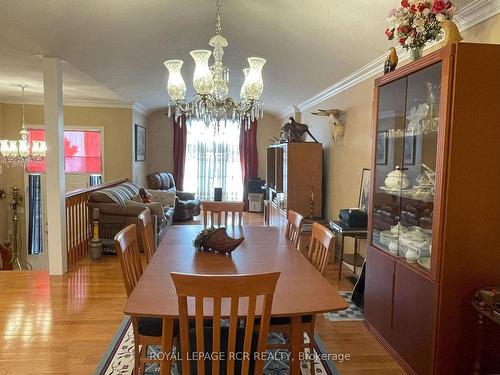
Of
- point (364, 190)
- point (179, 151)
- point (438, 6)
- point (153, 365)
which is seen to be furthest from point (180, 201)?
point (438, 6)

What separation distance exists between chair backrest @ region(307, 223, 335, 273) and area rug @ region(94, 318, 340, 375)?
0.69 metres

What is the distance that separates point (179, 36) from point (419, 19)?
2.66 meters

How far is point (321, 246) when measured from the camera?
7.25 ft

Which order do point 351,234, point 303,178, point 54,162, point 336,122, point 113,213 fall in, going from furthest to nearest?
1. point 303,178
2. point 113,213
3. point 336,122
4. point 54,162
5. point 351,234

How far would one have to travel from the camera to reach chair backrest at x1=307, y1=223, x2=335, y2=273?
2064mm

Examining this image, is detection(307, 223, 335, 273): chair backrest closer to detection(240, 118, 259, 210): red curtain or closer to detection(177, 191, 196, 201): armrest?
detection(177, 191, 196, 201): armrest

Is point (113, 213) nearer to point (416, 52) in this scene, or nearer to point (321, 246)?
point (321, 246)

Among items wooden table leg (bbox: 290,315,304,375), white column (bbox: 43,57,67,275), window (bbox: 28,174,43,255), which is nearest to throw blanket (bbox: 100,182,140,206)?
white column (bbox: 43,57,67,275)

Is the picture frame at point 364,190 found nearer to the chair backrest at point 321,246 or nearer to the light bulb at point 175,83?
the chair backrest at point 321,246

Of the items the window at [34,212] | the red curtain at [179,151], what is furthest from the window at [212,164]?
the window at [34,212]

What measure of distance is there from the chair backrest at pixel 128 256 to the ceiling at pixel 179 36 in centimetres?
202

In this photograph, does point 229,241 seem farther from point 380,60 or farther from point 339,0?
point 380,60

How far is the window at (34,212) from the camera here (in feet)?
22.2

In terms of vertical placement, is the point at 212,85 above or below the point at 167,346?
above
